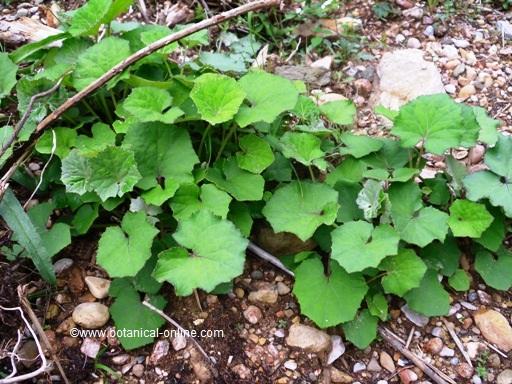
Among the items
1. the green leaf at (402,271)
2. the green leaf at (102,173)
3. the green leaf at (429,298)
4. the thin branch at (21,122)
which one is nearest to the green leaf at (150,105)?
the green leaf at (102,173)

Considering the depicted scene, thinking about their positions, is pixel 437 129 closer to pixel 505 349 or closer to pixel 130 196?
pixel 505 349

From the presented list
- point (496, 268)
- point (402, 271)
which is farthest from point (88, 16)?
point (496, 268)

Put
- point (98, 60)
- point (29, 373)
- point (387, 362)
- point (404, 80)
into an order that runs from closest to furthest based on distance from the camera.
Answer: point (29, 373), point (387, 362), point (98, 60), point (404, 80)

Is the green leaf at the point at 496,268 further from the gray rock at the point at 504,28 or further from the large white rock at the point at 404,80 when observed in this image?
the gray rock at the point at 504,28

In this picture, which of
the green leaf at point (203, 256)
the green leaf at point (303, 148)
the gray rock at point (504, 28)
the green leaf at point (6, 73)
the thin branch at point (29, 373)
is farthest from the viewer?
the gray rock at point (504, 28)

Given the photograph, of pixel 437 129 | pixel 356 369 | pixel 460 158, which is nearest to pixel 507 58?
pixel 460 158

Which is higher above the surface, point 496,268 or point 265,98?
point 265,98

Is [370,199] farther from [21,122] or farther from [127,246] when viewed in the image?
[21,122]

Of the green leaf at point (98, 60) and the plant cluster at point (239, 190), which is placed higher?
the green leaf at point (98, 60)
